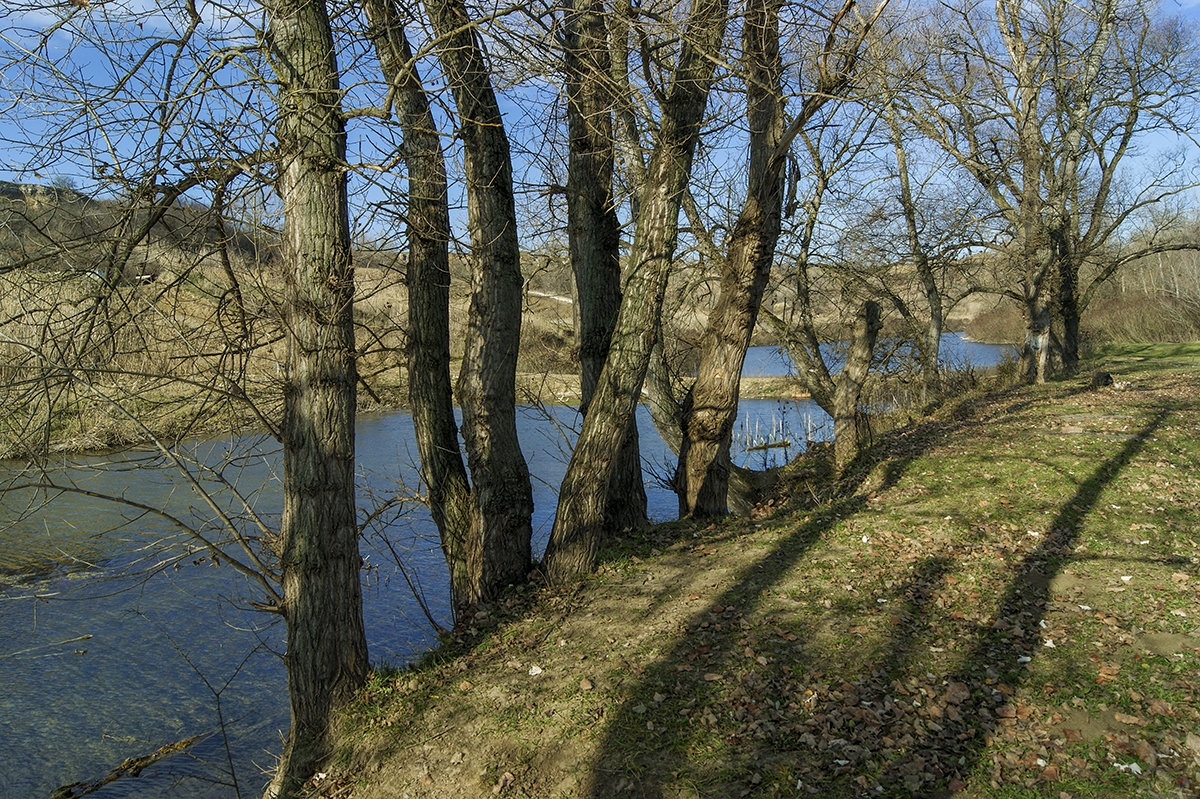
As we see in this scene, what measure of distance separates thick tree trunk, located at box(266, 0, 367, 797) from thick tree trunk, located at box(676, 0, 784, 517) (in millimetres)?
3368

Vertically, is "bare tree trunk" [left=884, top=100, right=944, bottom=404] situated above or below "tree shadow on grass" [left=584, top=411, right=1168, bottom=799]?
above

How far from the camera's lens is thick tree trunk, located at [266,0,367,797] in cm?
480

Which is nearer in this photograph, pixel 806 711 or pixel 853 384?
pixel 806 711

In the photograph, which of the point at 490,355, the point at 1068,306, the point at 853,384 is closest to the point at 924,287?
the point at 1068,306

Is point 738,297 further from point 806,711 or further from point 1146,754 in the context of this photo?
point 1146,754

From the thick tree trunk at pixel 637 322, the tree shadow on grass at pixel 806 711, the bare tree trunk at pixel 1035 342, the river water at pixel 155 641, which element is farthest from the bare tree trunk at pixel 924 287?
the tree shadow on grass at pixel 806 711

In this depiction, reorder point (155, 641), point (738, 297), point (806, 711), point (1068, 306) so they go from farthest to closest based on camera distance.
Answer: point (1068, 306) < point (155, 641) < point (738, 297) < point (806, 711)

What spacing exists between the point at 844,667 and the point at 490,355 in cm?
343

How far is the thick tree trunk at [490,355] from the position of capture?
20.3 ft

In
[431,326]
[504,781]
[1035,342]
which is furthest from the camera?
[1035,342]

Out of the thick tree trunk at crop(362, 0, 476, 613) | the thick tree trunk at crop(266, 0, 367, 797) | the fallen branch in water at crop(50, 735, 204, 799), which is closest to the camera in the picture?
the thick tree trunk at crop(266, 0, 367, 797)

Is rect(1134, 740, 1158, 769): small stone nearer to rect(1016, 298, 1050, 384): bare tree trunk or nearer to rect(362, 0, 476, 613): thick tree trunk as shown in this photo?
rect(362, 0, 476, 613): thick tree trunk

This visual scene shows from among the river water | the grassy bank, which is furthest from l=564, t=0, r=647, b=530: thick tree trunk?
the river water

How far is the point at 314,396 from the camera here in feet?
16.4
